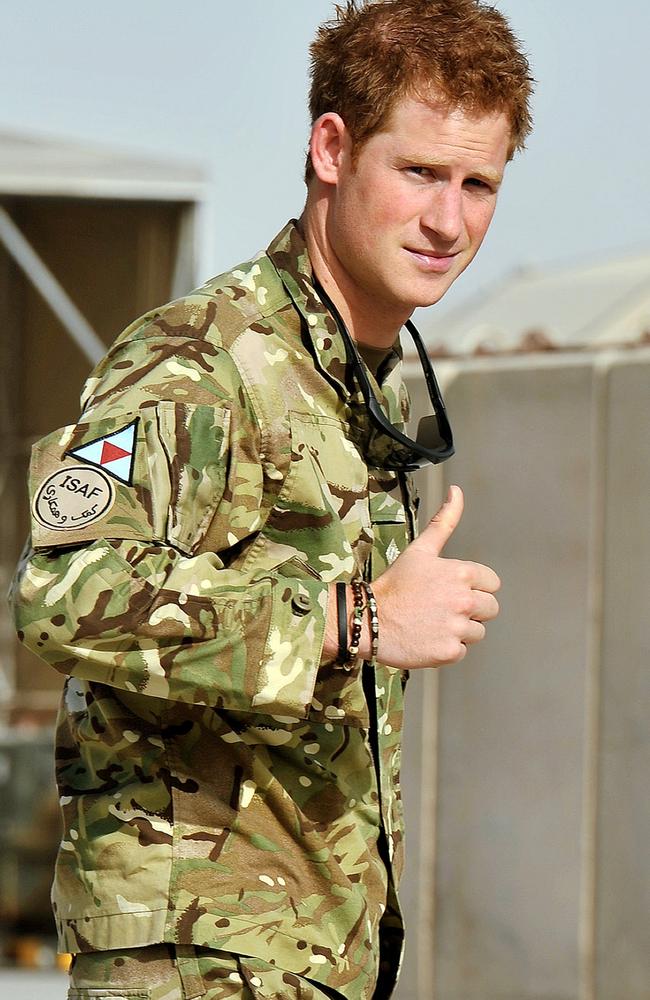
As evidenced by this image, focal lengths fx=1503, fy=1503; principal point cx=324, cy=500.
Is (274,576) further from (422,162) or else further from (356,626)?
(422,162)

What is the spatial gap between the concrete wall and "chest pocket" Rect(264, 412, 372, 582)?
115 inches

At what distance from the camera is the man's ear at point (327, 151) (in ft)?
6.76

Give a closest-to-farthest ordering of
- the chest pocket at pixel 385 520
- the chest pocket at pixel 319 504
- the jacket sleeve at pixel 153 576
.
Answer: the jacket sleeve at pixel 153 576 → the chest pocket at pixel 319 504 → the chest pocket at pixel 385 520

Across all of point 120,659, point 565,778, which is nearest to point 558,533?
point 565,778

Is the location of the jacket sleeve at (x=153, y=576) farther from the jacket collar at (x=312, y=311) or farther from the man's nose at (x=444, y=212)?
the man's nose at (x=444, y=212)

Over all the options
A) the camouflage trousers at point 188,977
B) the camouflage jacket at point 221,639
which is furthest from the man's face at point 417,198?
the camouflage trousers at point 188,977

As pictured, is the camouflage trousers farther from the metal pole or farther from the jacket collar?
the metal pole

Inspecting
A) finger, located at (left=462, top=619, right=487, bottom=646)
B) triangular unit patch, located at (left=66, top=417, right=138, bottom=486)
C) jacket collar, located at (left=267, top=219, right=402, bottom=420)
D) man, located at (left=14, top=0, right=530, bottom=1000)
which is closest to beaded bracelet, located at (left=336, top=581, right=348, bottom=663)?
man, located at (left=14, top=0, right=530, bottom=1000)

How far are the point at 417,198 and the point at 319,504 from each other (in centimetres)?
43

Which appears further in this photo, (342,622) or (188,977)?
(188,977)

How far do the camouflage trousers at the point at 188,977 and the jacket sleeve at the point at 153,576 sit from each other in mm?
362

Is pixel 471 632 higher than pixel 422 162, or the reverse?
pixel 422 162

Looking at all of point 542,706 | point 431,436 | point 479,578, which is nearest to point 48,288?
point 542,706

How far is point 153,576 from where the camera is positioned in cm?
171
